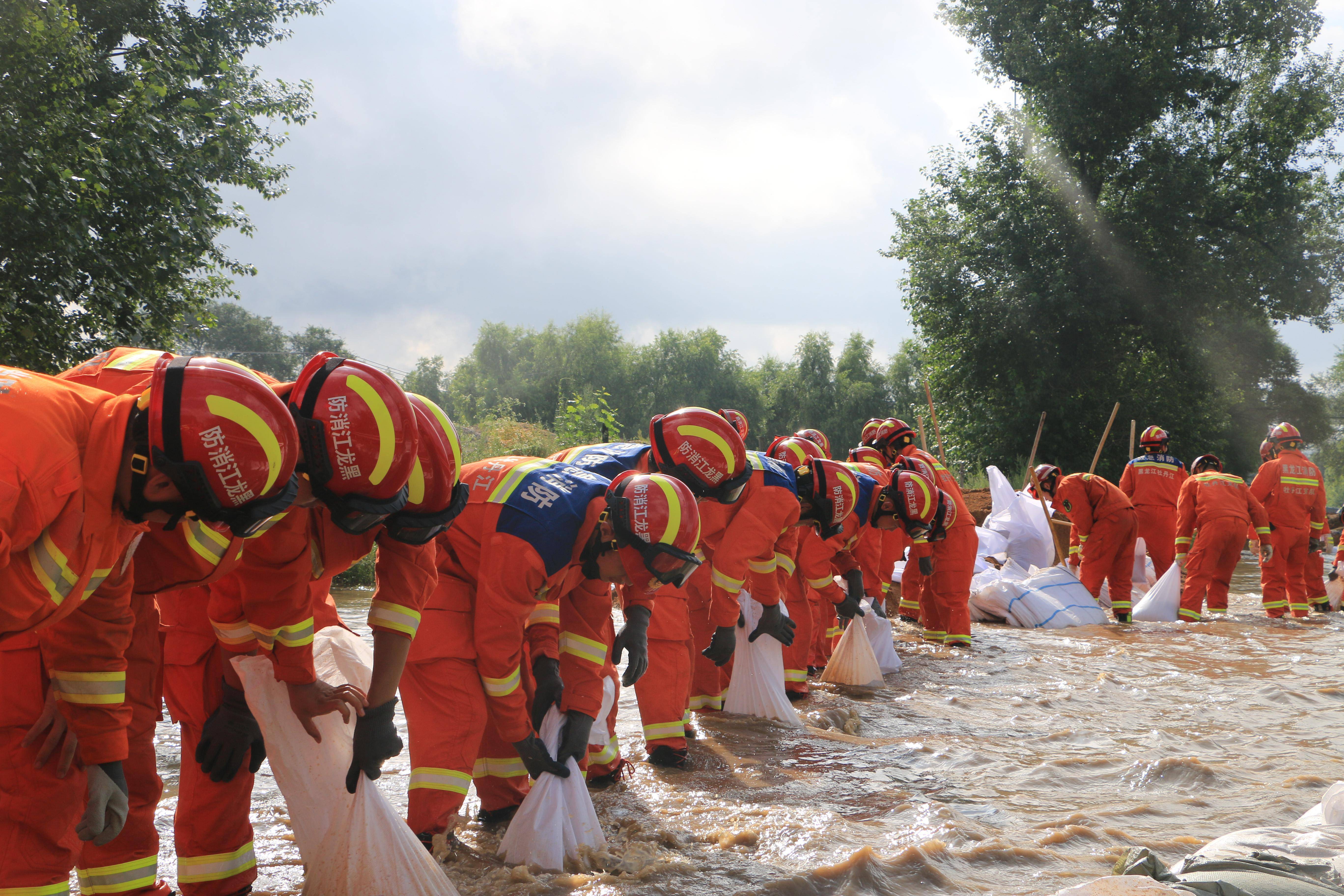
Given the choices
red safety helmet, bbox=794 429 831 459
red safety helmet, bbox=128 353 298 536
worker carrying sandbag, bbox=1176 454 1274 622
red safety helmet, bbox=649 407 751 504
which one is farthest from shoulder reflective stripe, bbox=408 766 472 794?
worker carrying sandbag, bbox=1176 454 1274 622

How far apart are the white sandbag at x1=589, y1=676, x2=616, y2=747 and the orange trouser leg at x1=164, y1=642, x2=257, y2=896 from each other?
57.7 inches

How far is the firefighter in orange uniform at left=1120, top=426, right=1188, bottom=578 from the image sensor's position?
11594mm

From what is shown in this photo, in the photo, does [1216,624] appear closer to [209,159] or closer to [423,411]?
[423,411]

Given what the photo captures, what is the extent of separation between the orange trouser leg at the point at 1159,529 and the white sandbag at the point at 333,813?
11164mm

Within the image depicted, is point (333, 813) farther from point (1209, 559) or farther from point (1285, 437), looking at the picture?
point (1285, 437)

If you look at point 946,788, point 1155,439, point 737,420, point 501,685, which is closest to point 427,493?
point 501,685

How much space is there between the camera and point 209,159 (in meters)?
11.5

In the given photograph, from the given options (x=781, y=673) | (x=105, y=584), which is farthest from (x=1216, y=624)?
(x=105, y=584)

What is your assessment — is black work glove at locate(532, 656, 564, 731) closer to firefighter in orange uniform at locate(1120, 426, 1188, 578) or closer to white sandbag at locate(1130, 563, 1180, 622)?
white sandbag at locate(1130, 563, 1180, 622)

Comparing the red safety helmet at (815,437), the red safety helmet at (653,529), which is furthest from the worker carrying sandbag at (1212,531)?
the red safety helmet at (653,529)

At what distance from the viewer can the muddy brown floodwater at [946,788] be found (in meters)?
3.06

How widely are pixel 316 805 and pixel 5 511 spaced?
4.70ft

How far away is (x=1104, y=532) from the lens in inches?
415

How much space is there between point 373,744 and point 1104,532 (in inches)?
392
